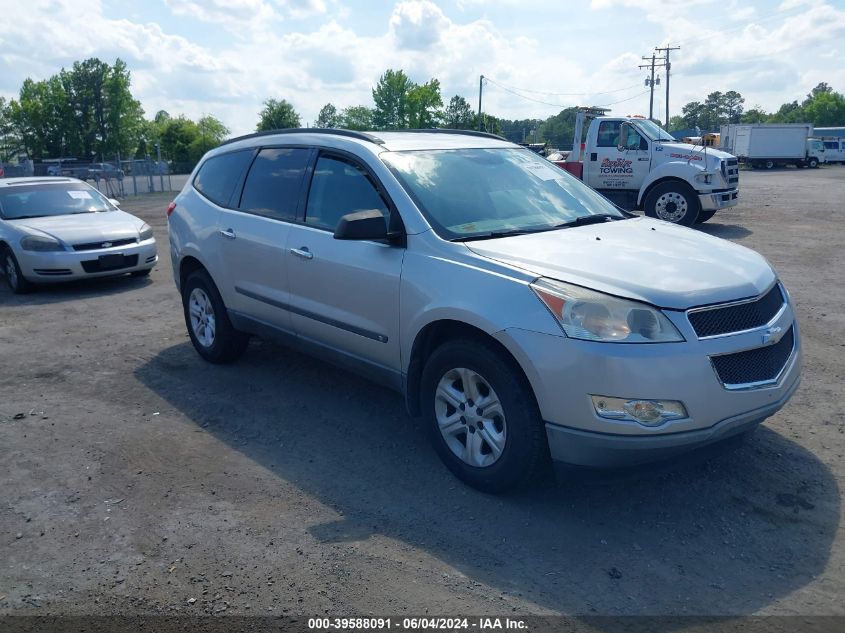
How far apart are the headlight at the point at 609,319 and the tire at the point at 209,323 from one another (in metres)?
3.55

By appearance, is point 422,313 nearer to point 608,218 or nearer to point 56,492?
point 608,218

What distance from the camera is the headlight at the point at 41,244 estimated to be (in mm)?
10172

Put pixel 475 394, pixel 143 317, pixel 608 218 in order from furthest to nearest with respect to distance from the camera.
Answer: pixel 143 317, pixel 608 218, pixel 475 394

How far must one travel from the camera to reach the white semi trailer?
5112cm

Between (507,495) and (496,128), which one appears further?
(496,128)

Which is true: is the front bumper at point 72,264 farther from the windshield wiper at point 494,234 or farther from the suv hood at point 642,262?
the suv hood at point 642,262

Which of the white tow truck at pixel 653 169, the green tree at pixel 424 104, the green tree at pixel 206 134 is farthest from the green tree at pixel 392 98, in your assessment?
the white tow truck at pixel 653 169

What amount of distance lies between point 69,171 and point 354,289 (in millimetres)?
32993

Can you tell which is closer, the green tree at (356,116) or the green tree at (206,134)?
the green tree at (206,134)

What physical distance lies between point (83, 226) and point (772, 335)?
9508mm

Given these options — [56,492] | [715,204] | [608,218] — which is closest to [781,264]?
[715,204]

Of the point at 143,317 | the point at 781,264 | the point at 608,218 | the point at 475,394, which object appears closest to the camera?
the point at 475,394

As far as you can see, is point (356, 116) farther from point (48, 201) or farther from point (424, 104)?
point (48, 201)

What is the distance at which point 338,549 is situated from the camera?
3715 millimetres
